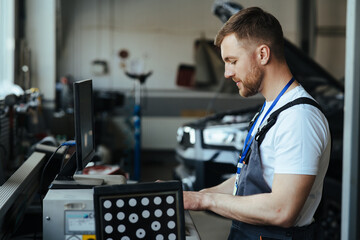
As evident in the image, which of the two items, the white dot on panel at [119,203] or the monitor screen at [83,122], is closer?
the white dot on panel at [119,203]

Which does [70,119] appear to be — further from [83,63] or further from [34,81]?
[83,63]

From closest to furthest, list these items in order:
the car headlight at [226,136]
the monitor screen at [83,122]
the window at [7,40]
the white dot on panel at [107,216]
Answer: the white dot on panel at [107,216]
the monitor screen at [83,122]
the car headlight at [226,136]
the window at [7,40]

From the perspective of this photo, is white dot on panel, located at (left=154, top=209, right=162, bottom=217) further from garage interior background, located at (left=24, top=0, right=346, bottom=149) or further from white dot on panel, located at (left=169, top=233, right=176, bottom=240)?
garage interior background, located at (left=24, top=0, right=346, bottom=149)

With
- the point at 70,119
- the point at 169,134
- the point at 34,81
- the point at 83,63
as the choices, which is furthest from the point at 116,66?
the point at 70,119

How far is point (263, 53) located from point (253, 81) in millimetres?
100

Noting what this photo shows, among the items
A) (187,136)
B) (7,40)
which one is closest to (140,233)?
(187,136)

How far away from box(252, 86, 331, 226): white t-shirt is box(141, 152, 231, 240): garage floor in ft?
1.79

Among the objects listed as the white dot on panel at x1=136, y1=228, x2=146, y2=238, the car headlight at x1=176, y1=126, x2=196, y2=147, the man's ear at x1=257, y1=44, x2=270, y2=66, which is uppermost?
the man's ear at x1=257, y1=44, x2=270, y2=66

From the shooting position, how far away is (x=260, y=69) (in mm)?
1784

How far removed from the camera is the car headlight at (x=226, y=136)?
4.41m

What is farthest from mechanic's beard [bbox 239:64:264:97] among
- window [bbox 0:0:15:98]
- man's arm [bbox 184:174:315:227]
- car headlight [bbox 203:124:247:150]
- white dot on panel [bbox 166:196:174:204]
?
window [bbox 0:0:15:98]

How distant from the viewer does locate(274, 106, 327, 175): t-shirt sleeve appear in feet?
5.32

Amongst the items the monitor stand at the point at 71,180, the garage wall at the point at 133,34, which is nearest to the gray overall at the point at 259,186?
the monitor stand at the point at 71,180

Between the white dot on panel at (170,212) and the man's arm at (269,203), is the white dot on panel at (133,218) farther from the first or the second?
the man's arm at (269,203)
